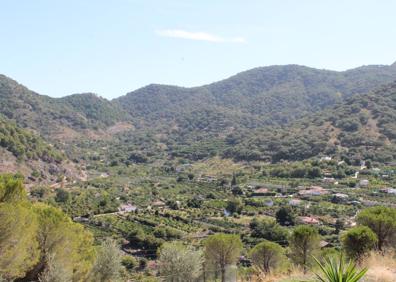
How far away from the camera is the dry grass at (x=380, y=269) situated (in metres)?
8.45

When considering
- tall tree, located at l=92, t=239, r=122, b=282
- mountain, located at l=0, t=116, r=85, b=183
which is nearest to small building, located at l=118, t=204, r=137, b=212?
mountain, located at l=0, t=116, r=85, b=183

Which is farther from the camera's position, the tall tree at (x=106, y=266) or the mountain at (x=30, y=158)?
the mountain at (x=30, y=158)

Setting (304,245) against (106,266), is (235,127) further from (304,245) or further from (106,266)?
(106,266)

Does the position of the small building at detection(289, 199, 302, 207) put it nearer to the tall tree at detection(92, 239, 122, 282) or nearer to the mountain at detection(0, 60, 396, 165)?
the mountain at detection(0, 60, 396, 165)

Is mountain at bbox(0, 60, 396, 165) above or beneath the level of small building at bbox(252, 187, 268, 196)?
above

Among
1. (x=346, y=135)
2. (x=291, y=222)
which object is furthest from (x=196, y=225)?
(x=346, y=135)

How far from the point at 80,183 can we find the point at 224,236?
57.7 metres

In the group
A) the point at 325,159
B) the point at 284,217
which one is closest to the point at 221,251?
the point at 284,217

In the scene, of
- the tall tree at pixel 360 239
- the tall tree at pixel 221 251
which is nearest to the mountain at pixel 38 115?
the tall tree at pixel 221 251

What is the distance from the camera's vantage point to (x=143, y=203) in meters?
66.4

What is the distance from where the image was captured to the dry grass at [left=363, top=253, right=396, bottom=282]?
27.7ft

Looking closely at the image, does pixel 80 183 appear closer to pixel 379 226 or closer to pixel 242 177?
pixel 242 177

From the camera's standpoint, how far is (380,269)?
9.23 meters

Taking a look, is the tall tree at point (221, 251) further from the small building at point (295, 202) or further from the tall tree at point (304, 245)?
the small building at point (295, 202)
